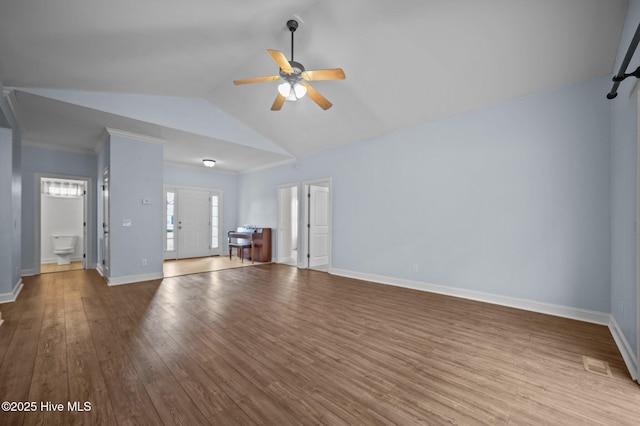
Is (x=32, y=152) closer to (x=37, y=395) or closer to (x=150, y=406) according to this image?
(x=37, y=395)

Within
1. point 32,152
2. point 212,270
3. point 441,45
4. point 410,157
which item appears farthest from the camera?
point 212,270

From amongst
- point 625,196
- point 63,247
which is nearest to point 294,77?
point 625,196

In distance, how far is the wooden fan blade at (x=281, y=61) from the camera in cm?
259

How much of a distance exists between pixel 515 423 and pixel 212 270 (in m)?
5.96

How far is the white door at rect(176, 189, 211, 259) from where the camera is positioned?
8203mm

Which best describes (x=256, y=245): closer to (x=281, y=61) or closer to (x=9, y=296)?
(x=9, y=296)

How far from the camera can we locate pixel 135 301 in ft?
→ 12.9

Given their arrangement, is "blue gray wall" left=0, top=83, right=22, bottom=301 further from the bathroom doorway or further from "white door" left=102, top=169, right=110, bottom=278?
the bathroom doorway

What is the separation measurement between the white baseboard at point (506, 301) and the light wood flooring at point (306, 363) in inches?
5.7

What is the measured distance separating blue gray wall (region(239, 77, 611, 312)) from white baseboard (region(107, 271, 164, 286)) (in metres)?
3.93

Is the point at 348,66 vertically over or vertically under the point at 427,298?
over

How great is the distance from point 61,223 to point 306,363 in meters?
8.69

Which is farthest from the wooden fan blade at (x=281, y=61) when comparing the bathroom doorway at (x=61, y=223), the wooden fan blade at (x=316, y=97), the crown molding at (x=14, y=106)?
the bathroom doorway at (x=61, y=223)

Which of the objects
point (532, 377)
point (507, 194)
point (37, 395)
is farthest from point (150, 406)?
point (507, 194)
